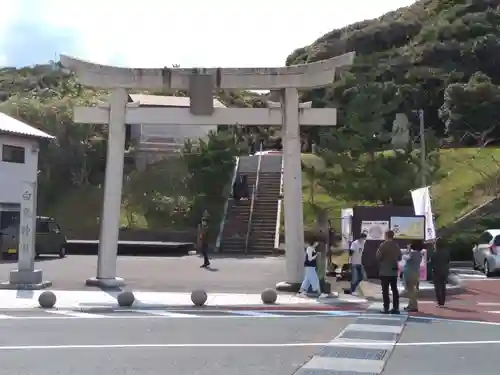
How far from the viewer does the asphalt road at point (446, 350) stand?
9863 millimetres

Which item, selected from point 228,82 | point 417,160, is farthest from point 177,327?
point 417,160

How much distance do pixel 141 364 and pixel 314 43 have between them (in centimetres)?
9345

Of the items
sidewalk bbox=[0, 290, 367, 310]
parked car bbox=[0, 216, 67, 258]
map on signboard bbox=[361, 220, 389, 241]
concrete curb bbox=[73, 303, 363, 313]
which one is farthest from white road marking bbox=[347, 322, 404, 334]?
parked car bbox=[0, 216, 67, 258]

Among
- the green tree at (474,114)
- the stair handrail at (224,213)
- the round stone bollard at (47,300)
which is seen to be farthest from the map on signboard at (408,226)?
the green tree at (474,114)

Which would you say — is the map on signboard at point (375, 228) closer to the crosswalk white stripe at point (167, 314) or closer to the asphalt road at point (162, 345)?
the asphalt road at point (162, 345)

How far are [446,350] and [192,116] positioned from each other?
475 inches

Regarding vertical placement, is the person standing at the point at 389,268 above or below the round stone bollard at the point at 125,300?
above

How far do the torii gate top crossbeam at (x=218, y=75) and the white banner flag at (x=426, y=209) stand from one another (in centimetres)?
450

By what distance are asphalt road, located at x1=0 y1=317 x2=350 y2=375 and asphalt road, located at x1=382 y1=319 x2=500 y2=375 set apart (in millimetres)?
1264

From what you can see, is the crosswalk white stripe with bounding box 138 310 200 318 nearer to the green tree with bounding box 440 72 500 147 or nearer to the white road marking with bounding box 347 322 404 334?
the white road marking with bounding box 347 322 404 334

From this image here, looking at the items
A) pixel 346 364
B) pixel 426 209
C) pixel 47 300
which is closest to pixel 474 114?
pixel 426 209

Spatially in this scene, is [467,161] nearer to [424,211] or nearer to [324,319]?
[424,211]

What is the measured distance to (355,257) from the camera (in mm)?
20047

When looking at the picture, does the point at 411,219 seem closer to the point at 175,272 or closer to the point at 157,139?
the point at 175,272
